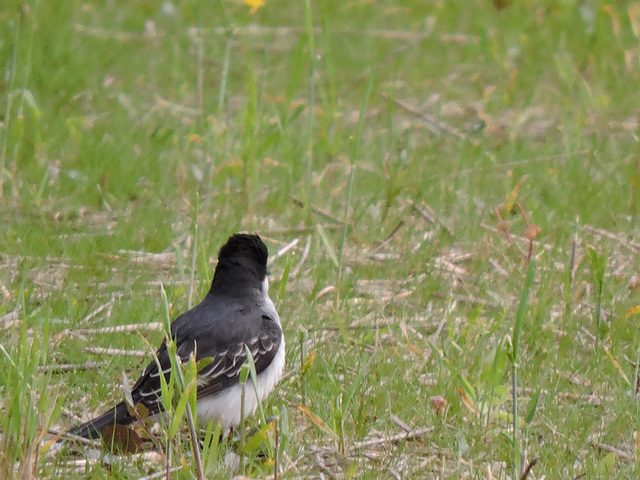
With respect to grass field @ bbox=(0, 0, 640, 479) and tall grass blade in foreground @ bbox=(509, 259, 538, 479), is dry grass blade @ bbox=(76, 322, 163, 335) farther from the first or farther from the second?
tall grass blade in foreground @ bbox=(509, 259, 538, 479)

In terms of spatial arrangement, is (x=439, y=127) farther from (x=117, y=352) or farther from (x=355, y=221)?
(x=117, y=352)

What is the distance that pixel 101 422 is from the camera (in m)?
A: 4.41

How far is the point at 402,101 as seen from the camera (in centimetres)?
966

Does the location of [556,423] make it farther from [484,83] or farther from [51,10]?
[51,10]

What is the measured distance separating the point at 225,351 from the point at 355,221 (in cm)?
245

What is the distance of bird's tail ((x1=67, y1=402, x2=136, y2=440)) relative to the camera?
4367 mm

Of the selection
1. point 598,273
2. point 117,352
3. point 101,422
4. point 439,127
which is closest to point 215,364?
point 101,422

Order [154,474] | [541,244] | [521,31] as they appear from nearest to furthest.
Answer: [154,474], [541,244], [521,31]

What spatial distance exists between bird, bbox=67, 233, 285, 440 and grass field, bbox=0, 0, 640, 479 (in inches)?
6.6

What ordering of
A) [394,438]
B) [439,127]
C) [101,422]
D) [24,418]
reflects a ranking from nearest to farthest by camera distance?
[24,418], [101,422], [394,438], [439,127]

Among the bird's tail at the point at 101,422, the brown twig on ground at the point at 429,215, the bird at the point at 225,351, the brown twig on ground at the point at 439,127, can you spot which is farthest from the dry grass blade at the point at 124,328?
the brown twig on ground at the point at 439,127

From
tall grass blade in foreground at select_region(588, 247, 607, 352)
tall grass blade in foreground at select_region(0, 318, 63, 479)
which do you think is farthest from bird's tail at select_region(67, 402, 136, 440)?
tall grass blade in foreground at select_region(588, 247, 607, 352)

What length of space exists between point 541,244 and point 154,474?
3651 mm

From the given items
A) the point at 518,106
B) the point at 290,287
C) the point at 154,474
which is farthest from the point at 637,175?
the point at 154,474
